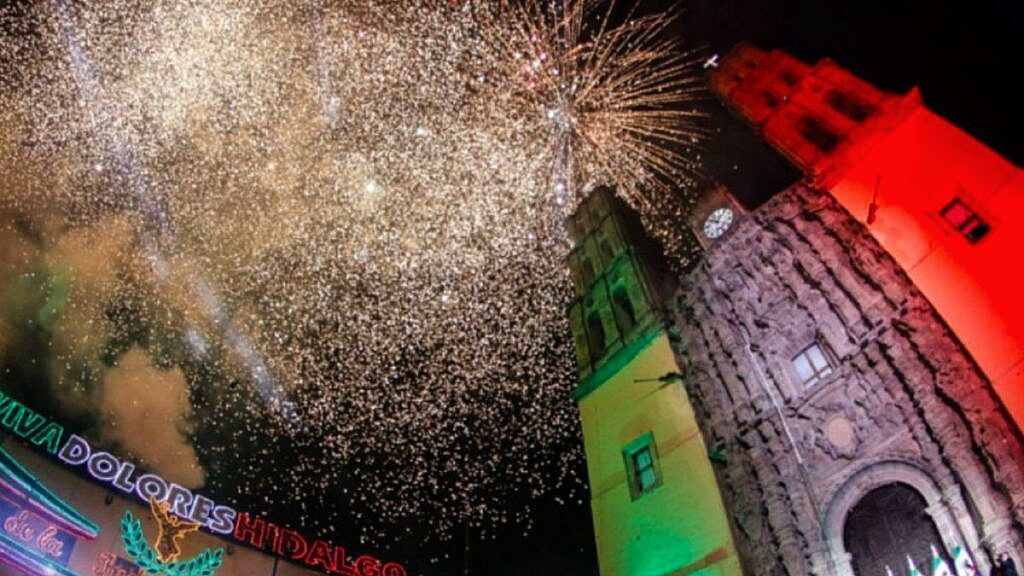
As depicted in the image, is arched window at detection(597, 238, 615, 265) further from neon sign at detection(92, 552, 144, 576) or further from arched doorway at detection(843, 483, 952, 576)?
neon sign at detection(92, 552, 144, 576)

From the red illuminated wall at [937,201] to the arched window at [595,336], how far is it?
936 cm

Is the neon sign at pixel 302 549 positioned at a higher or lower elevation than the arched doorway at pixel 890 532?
higher

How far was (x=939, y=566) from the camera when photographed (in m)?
10.9

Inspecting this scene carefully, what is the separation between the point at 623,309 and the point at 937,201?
10523mm

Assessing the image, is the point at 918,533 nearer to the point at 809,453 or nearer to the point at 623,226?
the point at 809,453

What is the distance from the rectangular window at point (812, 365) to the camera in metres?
14.7

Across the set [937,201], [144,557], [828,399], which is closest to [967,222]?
[937,201]

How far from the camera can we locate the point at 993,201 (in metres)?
14.4

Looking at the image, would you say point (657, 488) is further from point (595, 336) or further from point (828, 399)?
point (595, 336)

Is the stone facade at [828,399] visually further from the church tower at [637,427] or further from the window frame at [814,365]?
the church tower at [637,427]

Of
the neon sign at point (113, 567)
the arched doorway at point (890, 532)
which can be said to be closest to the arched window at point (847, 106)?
the arched doorway at point (890, 532)

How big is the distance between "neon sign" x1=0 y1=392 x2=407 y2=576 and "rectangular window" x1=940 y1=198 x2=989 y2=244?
30548 millimetres

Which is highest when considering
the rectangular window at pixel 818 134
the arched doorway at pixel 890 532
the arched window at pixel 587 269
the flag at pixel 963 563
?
the rectangular window at pixel 818 134

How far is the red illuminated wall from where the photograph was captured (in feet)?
41.4
